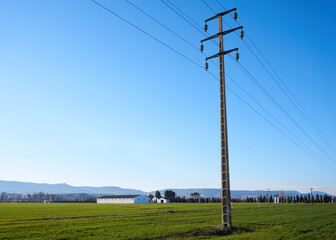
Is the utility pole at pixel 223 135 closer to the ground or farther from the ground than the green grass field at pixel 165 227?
farther from the ground

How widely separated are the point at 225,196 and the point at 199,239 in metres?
4.46

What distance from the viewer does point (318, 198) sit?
171875 millimetres

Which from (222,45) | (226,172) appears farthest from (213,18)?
(226,172)

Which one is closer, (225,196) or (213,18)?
(225,196)

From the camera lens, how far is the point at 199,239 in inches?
860

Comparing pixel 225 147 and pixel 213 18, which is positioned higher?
pixel 213 18

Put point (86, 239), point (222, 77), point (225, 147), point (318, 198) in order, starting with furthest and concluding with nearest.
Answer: point (318, 198) → point (222, 77) → point (225, 147) → point (86, 239)

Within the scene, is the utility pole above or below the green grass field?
above

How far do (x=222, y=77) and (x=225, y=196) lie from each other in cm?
1147

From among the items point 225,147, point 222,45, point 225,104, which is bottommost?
point 225,147

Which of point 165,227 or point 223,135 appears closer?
point 223,135

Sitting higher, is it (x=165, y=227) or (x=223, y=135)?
(x=223, y=135)

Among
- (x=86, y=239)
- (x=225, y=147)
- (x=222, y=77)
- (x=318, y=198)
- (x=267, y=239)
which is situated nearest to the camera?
(x=267, y=239)

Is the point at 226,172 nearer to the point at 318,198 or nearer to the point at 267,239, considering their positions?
the point at 267,239
